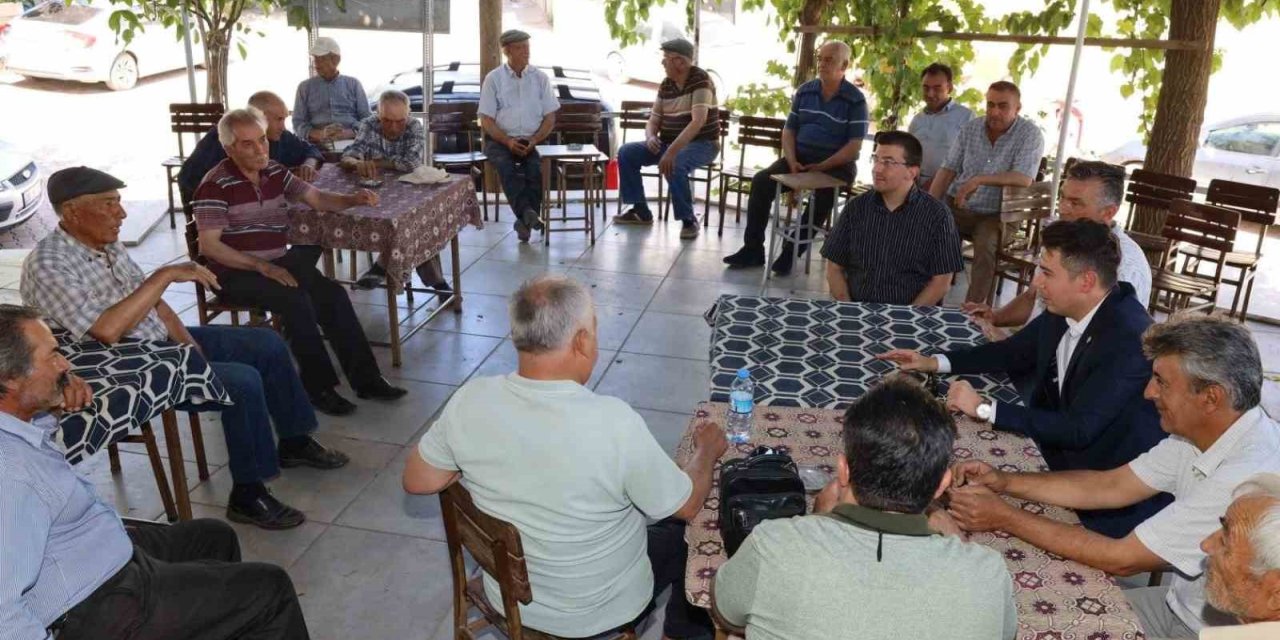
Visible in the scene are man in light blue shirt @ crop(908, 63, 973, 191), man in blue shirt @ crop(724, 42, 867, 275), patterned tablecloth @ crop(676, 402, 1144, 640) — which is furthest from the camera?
man in blue shirt @ crop(724, 42, 867, 275)

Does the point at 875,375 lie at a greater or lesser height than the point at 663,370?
greater

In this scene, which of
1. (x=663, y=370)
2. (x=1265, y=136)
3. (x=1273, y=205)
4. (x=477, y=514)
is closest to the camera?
(x=477, y=514)

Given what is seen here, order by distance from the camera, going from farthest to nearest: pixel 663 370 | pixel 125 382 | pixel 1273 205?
pixel 1273 205 < pixel 663 370 < pixel 125 382

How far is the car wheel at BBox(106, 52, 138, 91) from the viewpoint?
1357cm

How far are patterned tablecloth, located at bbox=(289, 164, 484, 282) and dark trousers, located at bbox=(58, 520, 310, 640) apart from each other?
2.23 metres

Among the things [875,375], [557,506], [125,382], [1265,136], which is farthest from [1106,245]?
[1265,136]

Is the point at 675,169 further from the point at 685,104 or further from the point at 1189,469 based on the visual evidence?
the point at 1189,469

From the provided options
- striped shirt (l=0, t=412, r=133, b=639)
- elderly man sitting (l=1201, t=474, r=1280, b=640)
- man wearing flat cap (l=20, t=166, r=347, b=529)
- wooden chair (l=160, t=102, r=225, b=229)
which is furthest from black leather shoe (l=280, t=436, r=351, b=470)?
wooden chair (l=160, t=102, r=225, b=229)

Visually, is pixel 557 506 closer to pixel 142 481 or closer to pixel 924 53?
pixel 142 481

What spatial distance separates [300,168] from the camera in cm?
563

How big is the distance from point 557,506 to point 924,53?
6.15 m

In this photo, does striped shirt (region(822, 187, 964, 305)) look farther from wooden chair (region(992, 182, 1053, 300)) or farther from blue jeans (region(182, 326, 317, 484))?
blue jeans (region(182, 326, 317, 484))

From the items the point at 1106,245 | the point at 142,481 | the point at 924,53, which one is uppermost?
the point at 924,53

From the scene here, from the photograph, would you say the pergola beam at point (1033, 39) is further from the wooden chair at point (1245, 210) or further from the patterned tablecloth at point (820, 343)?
the patterned tablecloth at point (820, 343)
